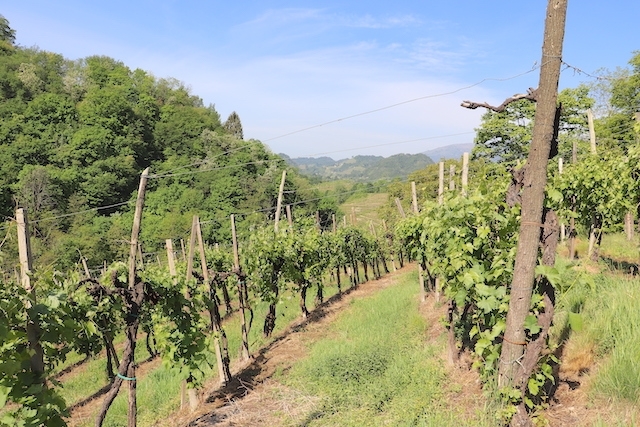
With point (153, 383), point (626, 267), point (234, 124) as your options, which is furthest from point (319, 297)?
point (234, 124)

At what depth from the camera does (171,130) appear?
52250 millimetres

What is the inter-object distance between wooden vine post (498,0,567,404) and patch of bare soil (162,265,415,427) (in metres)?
2.93

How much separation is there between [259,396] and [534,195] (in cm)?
501

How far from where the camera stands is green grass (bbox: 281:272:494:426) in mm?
4293

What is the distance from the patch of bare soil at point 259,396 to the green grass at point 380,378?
10.8 inches

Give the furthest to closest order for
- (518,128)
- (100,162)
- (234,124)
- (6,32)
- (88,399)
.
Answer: (234,124) → (6,32) → (100,162) → (518,128) → (88,399)

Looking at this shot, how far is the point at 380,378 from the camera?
546 centimetres

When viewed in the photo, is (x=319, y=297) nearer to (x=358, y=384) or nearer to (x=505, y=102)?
(x=358, y=384)

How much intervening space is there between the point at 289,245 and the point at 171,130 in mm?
47448

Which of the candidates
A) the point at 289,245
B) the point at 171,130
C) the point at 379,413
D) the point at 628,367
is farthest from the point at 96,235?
the point at 628,367

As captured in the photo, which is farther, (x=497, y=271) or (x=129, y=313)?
(x=129, y=313)

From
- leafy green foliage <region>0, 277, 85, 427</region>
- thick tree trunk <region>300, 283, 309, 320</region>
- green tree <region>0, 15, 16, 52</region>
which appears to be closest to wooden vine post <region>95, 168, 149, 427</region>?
leafy green foliage <region>0, 277, 85, 427</region>

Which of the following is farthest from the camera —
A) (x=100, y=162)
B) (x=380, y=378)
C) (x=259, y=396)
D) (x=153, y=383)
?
(x=100, y=162)

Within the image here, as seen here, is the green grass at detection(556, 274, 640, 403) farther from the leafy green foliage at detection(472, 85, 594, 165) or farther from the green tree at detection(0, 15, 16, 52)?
the green tree at detection(0, 15, 16, 52)
